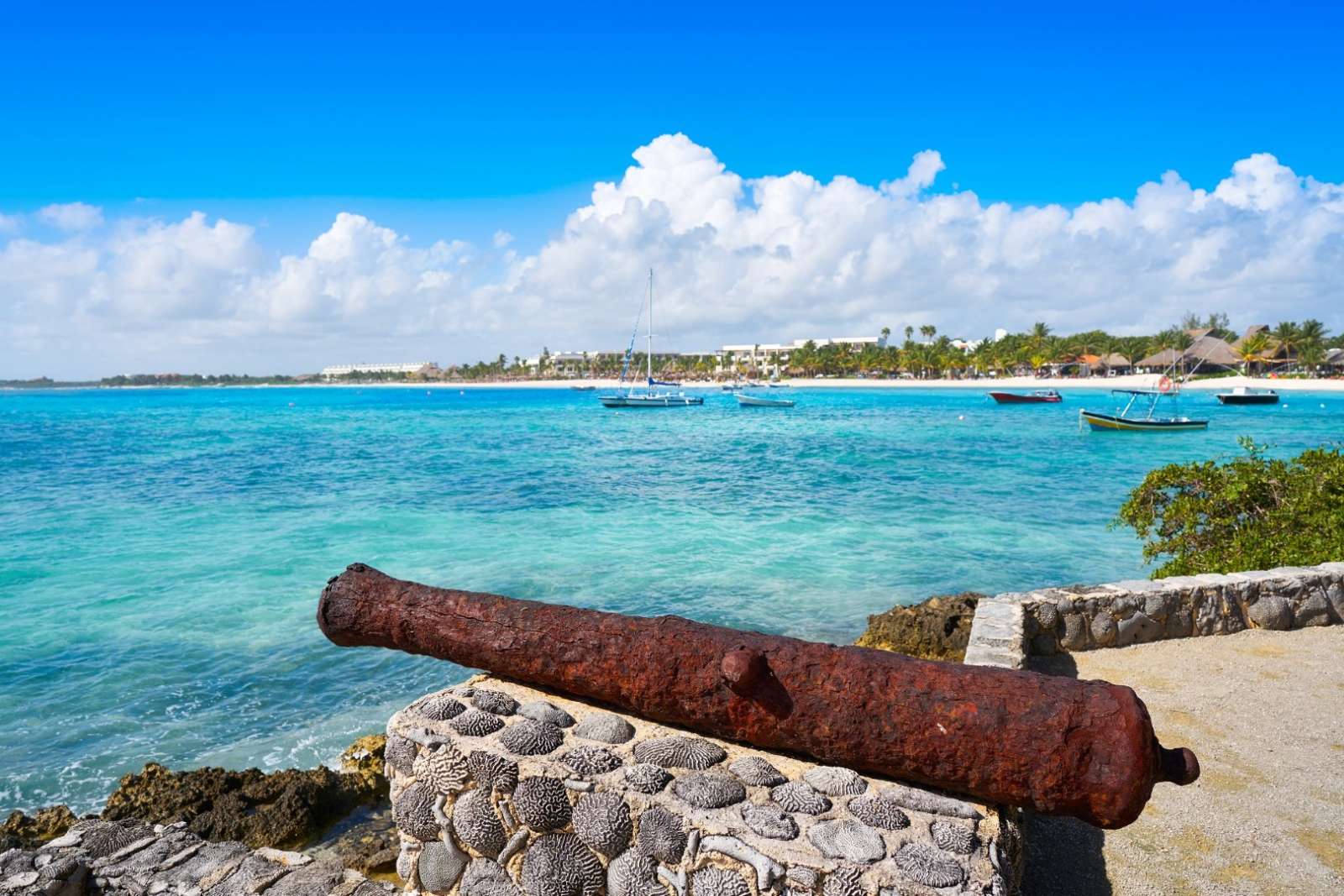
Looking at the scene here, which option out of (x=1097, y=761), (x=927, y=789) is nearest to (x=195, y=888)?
(x=927, y=789)

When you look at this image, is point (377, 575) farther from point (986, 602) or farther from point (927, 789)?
point (986, 602)

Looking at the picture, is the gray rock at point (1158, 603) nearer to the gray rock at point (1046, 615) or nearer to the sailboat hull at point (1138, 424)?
the gray rock at point (1046, 615)

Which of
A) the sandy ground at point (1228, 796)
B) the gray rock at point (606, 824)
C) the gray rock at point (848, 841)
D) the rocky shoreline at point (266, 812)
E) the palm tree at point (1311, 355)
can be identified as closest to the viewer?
the gray rock at point (848, 841)

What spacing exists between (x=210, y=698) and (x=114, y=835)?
465cm

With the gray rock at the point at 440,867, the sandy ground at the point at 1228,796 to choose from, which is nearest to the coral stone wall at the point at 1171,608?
the sandy ground at the point at 1228,796

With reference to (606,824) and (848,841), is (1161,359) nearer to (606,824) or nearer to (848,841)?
(848,841)

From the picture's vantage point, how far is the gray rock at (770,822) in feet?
9.16

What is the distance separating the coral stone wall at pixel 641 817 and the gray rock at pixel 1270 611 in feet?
18.1

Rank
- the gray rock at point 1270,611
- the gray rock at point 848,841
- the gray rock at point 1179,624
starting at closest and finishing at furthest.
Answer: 1. the gray rock at point 848,841
2. the gray rock at point 1179,624
3. the gray rock at point 1270,611

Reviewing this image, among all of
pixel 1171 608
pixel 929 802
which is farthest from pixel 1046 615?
pixel 929 802

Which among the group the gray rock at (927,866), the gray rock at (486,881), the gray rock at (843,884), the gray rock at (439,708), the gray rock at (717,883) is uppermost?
the gray rock at (439,708)

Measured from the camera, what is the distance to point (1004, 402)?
80688mm

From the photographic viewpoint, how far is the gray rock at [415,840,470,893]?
3.33 metres

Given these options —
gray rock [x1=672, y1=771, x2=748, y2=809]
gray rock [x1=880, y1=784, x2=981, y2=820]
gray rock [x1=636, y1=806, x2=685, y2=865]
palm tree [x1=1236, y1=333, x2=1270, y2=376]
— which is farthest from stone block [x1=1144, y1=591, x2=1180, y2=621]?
palm tree [x1=1236, y1=333, x2=1270, y2=376]
